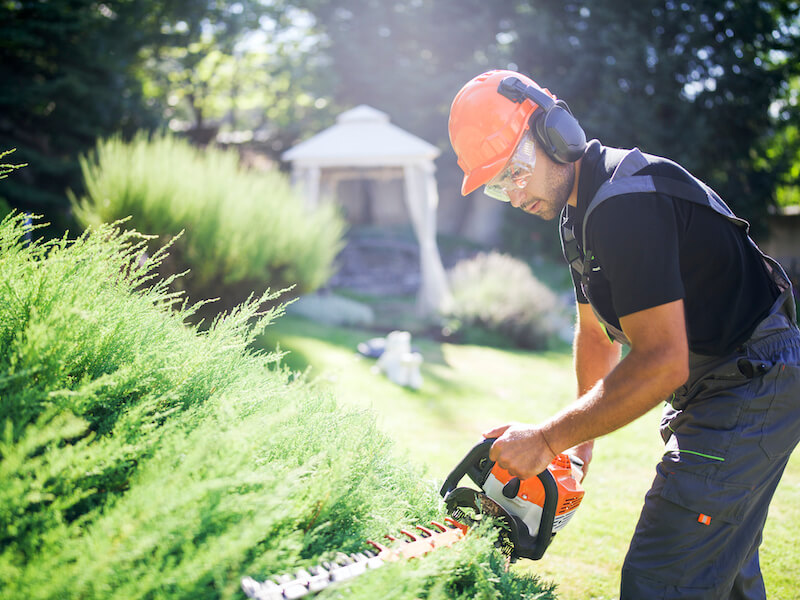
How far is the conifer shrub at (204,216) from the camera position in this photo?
633cm

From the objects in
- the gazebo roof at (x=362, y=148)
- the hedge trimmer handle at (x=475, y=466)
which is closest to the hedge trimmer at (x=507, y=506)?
the hedge trimmer handle at (x=475, y=466)

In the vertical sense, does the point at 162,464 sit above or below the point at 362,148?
above

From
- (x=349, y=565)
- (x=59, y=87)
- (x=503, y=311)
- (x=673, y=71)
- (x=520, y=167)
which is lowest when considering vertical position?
(x=503, y=311)

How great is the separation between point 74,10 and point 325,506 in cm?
1298

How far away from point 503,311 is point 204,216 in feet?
20.4

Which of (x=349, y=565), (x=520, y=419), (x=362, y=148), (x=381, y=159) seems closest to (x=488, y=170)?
(x=349, y=565)

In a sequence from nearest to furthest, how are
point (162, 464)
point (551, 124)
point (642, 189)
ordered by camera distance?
point (162, 464), point (642, 189), point (551, 124)

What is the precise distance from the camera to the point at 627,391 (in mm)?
1637

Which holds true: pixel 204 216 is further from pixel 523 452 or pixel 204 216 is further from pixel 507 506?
pixel 523 452

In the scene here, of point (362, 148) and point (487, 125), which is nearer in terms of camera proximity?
point (487, 125)

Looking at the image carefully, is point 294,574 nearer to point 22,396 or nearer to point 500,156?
point 22,396

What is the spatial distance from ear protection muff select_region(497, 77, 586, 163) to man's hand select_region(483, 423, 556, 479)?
98cm

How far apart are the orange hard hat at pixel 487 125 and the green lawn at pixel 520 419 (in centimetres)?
101

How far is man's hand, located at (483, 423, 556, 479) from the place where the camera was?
1774 millimetres
